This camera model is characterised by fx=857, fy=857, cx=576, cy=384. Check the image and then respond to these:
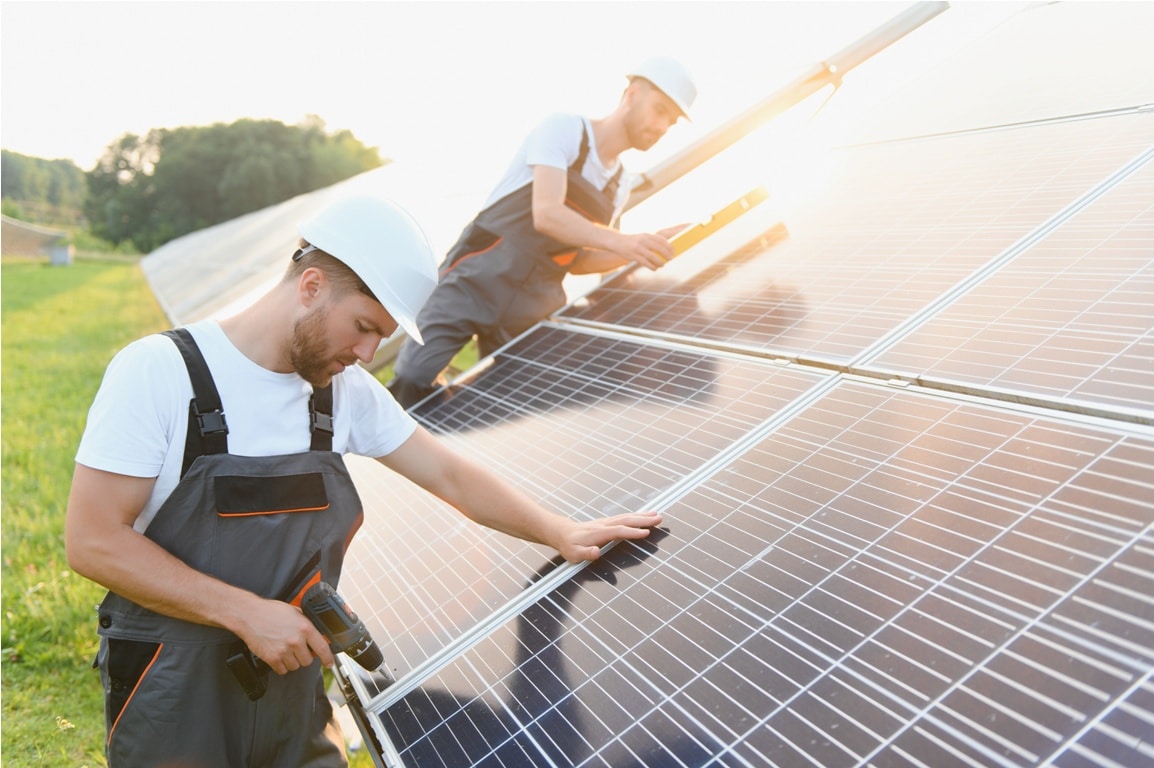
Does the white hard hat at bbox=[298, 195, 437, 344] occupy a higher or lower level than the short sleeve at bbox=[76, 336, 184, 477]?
higher

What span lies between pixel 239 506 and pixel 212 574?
0.23 meters

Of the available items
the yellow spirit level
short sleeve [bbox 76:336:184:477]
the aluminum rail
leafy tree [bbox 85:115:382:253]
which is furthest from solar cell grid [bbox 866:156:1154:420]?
leafy tree [bbox 85:115:382:253]

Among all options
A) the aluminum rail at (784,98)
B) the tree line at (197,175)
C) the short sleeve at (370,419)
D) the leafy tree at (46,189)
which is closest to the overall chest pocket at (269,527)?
the short sleeve at (370,419)

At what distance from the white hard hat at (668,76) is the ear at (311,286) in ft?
9.28

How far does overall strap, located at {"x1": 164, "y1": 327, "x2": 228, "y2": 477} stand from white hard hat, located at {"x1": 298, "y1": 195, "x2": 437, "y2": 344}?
0.52 m

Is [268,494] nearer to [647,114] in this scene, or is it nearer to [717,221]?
[647,114]

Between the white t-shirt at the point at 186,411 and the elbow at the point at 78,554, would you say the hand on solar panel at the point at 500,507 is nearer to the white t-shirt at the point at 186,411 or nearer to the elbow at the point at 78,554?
the white t-shirt at the point at 186,411

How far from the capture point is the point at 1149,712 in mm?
1417

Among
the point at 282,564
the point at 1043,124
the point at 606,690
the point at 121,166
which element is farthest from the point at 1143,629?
the point at 121,166

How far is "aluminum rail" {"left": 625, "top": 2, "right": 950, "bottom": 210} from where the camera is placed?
6582 millimetres

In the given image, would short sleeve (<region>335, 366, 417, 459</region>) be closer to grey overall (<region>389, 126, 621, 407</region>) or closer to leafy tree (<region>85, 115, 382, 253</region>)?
grey overall (<region>389, 126, 621, 407</region>)

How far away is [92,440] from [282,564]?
66 cm

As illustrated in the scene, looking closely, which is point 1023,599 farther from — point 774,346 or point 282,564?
point 282,564

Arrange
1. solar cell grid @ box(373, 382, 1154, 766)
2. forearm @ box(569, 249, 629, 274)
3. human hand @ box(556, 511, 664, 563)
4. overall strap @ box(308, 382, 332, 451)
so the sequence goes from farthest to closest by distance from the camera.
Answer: forearm @ box(569, 249, 629, 274) → overall strap @ box(308, 382, 332, 451) → human hand @ box(556, 511, 664, 563) → solar cell grid @ box(373, 382, 1154, 766)
